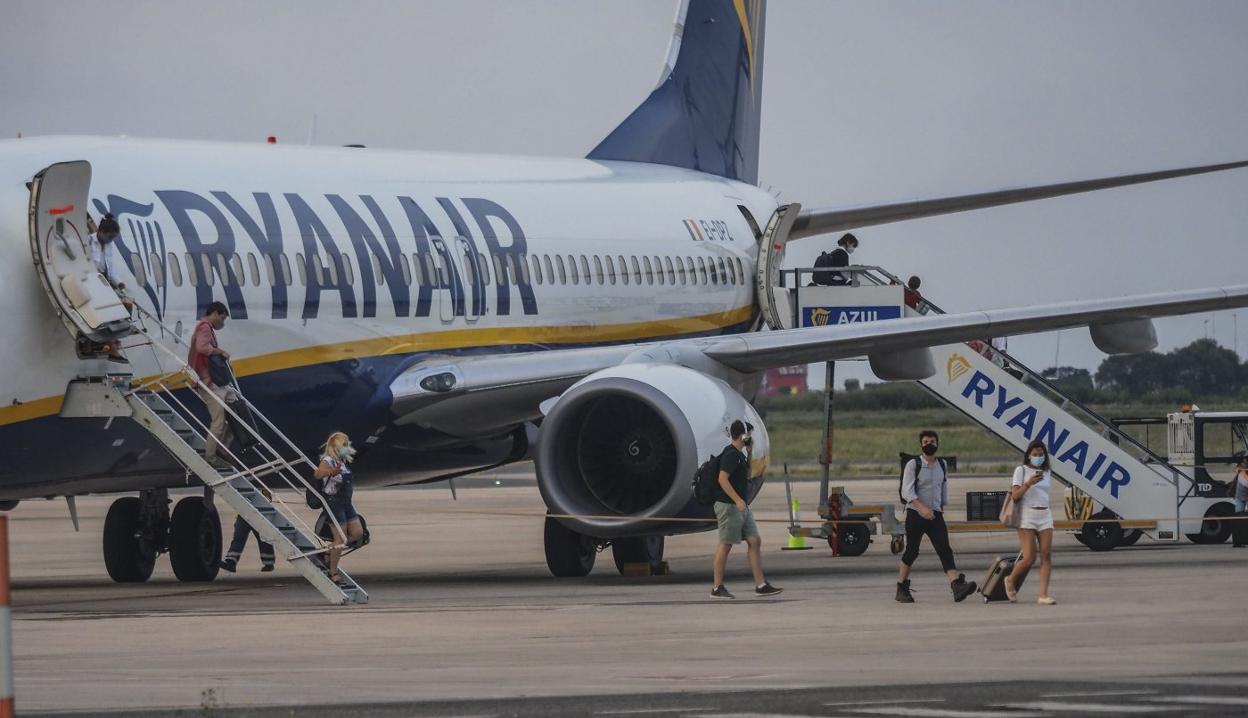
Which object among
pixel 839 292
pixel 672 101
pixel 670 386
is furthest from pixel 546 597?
pixel 672 101

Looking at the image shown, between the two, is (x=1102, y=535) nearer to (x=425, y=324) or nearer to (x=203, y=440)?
(x=425, y=324)

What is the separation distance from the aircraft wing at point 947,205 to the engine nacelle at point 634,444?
5.98 m

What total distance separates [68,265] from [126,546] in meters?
5.83

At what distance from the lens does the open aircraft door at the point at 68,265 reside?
1756 centimetres

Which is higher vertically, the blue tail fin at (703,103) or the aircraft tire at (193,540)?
the blue tail fin at (703,103)

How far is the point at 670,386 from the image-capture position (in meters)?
20.1

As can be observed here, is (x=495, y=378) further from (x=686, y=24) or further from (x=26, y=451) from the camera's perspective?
(x=686, y=24)

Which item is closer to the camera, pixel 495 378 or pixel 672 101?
pixel 495 378

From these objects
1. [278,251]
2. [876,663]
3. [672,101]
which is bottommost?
[876,663]

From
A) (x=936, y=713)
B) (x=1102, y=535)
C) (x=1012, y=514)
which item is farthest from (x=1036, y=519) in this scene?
(x=936, y=713)

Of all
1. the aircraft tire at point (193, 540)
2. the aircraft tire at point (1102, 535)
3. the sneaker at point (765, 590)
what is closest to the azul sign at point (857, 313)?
the aircraft tire at point (1102, 535)

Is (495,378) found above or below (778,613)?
above

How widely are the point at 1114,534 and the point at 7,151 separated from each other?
1325 cm

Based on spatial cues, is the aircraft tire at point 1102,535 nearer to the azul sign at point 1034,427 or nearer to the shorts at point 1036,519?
the azul sign at point 1034,427
